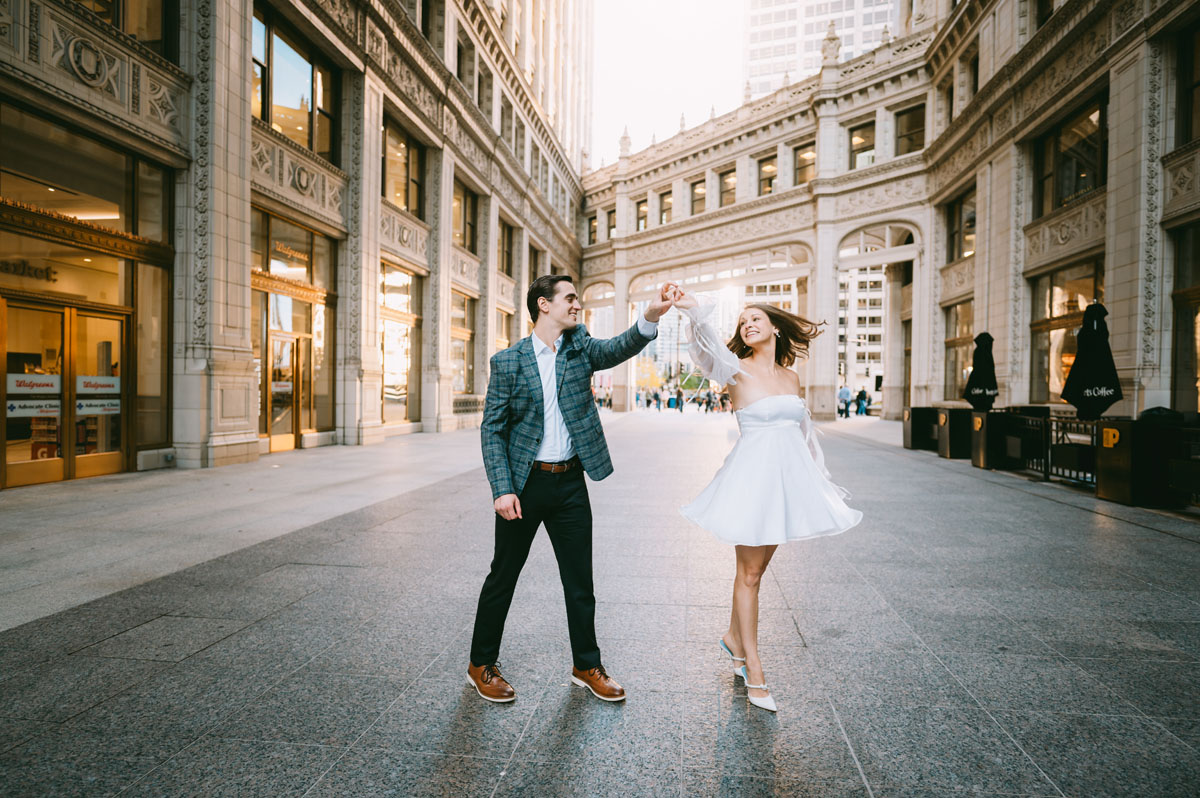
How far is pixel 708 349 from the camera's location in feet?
10.2

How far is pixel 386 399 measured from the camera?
57.3ft

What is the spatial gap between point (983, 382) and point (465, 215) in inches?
695

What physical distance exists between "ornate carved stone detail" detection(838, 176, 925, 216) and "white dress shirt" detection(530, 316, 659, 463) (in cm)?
2786

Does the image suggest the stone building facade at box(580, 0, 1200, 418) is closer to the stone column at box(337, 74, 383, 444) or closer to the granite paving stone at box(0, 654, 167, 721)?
the granite paving stone at box(0, 654, 167, 721)

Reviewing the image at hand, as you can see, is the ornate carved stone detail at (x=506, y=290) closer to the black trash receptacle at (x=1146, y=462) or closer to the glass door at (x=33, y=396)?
the glass door at (x=33, y=396)

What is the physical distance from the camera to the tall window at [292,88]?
12.5 meters

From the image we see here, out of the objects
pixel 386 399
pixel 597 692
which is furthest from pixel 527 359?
pixel 386 399

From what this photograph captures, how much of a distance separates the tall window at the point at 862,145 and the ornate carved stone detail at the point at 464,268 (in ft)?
60.2

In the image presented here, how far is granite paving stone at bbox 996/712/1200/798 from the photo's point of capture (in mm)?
2334

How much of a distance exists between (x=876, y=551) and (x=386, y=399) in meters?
14.5

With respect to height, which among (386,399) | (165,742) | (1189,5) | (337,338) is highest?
(1189,5)

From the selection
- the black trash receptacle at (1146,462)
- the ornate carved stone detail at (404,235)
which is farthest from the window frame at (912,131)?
the black trash receptacle at (1146,462)

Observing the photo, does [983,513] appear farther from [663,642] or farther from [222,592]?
[222,592]

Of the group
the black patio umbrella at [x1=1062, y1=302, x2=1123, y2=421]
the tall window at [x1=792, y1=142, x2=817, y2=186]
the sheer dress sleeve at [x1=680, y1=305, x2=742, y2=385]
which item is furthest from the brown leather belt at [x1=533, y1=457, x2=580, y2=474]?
the tall window at [x1=792, y1=142, x2=817, y2=186]
